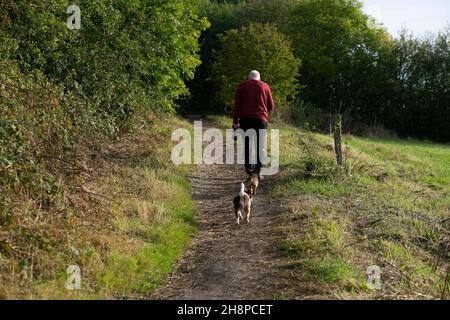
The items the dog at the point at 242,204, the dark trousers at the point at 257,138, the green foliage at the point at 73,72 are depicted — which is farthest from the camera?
the dark trousers at the point at 257,138

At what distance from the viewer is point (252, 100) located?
9.71m

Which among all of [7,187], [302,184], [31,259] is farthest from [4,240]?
[302,184]

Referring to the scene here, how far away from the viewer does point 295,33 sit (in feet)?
122

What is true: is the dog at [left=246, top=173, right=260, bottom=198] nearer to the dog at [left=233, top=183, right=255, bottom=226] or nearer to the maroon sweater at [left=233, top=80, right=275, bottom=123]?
the dog at [left=233, top=183, right=255, bottom=226]

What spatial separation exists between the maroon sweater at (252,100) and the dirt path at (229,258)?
5.30ft

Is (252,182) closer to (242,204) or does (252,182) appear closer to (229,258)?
(242,204)

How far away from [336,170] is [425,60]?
29.2 metres

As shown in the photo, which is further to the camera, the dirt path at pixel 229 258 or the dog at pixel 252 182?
the dog at pixel 252 182

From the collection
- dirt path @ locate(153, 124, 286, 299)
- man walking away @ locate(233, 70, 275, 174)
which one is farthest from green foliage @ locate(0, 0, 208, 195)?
man walking away @ locate(233, 70, 275, 174)

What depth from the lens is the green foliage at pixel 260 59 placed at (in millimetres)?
27172

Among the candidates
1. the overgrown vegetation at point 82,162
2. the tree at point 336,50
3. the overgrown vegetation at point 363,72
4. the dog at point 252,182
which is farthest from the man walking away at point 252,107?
the tree at point 336,50

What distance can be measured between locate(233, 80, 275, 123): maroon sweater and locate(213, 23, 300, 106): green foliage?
17588mm

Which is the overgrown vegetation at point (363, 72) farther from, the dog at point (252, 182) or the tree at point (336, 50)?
the dog at point (252, 182)
